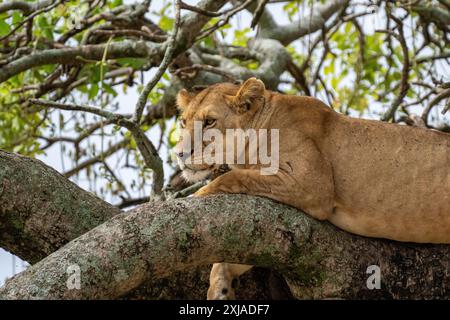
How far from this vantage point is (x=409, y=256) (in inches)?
219

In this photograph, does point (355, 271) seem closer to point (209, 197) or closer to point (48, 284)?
point (209, 197)

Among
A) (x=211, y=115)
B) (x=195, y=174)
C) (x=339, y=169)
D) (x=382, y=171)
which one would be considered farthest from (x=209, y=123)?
(x=382, y=171)

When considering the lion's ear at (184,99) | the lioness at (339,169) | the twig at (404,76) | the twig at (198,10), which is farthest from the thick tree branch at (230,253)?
the twig at (404,76)

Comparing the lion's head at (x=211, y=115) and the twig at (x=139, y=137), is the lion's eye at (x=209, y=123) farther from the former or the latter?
the twig at (x=139, y=137)

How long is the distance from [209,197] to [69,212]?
95 cm

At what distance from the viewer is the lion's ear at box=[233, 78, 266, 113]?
6.11m

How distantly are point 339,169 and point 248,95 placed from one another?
832 mm

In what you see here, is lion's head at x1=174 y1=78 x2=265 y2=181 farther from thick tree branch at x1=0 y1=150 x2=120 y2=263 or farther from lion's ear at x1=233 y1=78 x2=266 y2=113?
thick tree branch at x1=0 y1=150 x2=120 y2=263

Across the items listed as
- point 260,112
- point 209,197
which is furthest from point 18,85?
point 209,197

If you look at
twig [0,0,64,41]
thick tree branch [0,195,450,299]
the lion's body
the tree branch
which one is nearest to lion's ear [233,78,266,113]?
the lion's body

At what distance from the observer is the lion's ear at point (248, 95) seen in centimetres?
611

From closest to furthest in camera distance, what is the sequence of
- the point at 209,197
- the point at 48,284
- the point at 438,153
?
the point at 48,284
the point at 209,197
the point at 438,153

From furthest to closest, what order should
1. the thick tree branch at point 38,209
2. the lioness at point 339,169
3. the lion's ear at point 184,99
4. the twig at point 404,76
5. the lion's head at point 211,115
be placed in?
the twig at point 404,76 < the lion's ear at point 184,99 < the lion's head at point 211,115 < the lioness at point 339,169 < the thick tree branch at point 38,209

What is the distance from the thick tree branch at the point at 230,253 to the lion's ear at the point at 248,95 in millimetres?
1105
